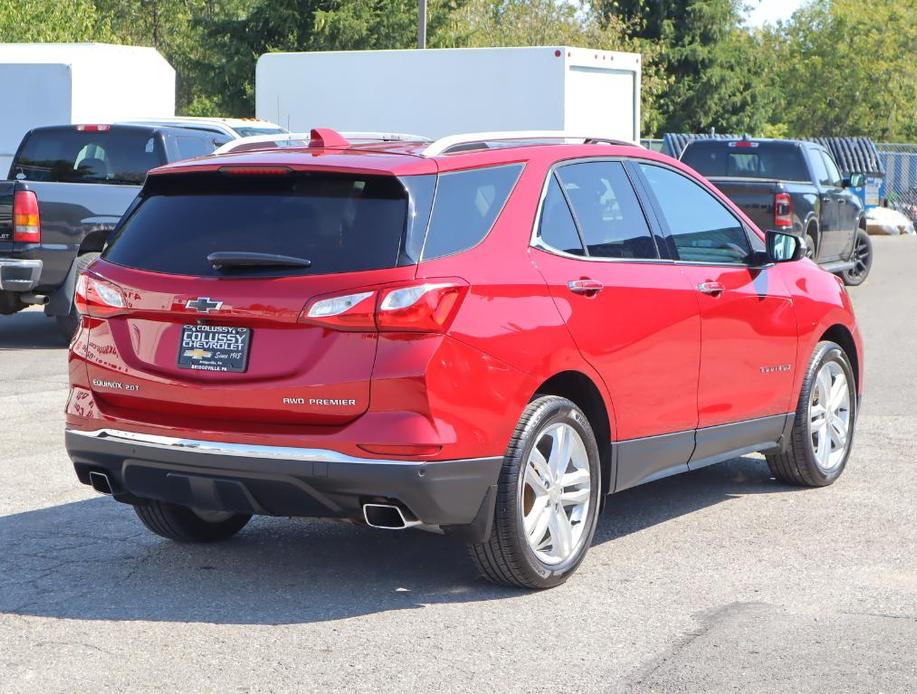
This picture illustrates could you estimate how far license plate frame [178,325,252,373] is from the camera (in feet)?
17.3

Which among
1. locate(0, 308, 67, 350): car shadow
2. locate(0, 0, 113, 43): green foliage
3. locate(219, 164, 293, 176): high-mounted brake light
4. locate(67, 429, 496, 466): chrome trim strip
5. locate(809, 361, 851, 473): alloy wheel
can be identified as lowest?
locate(0, 308, 67, 350): car shadow

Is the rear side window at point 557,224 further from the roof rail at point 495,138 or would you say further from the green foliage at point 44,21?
the green foliage at point 44,21

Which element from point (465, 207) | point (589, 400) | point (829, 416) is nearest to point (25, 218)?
point (829, 416)

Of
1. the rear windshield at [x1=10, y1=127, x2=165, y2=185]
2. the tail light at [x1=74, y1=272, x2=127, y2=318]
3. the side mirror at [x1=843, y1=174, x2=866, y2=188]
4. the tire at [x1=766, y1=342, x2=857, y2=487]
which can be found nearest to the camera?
the tail light at [x1=74, y1=272, x2=127, y2=318]

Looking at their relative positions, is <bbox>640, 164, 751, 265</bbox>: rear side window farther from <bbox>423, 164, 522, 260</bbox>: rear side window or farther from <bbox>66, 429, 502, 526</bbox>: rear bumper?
<bbox>66, 429, 502, 526</bbox>: rear bumper

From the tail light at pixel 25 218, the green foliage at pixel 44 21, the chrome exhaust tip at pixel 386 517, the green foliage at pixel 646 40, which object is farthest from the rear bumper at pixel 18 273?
the green foliage at pixel 44 21

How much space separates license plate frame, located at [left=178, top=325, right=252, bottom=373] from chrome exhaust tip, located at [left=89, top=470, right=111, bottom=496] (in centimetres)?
57

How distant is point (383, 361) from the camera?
5082 millimetres

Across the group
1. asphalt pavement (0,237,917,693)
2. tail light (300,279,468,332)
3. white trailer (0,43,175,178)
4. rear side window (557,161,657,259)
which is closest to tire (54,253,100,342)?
asphalt pavement (0,237,917,693)

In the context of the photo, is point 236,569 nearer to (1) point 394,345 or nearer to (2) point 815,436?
(1) point 394,345

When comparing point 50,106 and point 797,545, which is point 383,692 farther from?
point 50,106

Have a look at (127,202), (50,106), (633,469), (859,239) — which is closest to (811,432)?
(633,469)

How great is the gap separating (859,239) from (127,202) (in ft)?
40.0

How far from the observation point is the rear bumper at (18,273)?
12836mm
